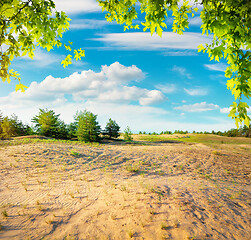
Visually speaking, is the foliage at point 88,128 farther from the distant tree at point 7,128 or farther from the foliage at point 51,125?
the distant tree at point 7,128

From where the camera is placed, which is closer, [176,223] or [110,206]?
[176,223]

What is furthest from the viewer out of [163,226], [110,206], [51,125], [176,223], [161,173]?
[51,125]

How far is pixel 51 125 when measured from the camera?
950 inches

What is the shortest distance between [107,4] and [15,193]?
666 centimetres

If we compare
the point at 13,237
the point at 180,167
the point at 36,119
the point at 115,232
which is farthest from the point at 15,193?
the point at 36,119

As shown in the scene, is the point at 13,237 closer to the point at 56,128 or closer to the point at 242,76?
the point at 242,76

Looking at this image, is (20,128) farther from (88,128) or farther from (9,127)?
(88,128)

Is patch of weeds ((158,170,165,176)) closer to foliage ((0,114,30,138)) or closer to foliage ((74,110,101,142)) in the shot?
foliage ((74,110,101,142))

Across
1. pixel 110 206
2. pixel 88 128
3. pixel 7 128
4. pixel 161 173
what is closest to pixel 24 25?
pixel 110 206

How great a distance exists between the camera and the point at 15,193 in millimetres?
5125

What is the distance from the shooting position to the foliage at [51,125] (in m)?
23.9

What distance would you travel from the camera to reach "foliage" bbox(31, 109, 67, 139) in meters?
23.9

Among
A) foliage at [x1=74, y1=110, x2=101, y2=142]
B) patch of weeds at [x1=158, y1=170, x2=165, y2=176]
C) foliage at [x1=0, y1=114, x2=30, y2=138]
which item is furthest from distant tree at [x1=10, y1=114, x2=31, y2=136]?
patch of weeds at [x1=158, y1=170, x2=165, y2=176]

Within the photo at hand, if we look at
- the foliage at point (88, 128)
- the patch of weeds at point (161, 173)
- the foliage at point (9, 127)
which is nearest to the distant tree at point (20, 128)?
the foliage at point (9, 127)
